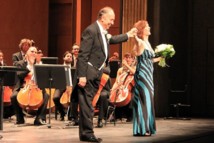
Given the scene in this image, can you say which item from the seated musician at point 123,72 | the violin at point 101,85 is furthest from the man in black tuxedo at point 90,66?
the seated musician at point 123,72

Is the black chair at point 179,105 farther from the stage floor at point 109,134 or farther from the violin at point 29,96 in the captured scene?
the violin at point 29,96

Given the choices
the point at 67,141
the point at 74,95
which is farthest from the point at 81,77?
the point at 67,141

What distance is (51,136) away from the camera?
7.30 meters

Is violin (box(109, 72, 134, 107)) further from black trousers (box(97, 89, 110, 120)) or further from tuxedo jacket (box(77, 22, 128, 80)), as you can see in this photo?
tuxedo jacket (box(77, 22, 128, 80))

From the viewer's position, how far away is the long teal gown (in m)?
7.35

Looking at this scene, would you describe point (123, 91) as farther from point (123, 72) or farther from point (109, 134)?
point (109, 134)

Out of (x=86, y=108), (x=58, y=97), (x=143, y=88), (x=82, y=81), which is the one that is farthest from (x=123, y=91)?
(x=82, y=81)

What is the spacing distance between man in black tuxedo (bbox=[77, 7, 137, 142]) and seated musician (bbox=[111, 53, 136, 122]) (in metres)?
3.07

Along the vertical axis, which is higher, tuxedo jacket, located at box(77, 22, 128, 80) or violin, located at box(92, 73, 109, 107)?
tuxedo jacket, located at box(77, 22, 128, 80)

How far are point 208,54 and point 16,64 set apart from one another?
17.9 feet

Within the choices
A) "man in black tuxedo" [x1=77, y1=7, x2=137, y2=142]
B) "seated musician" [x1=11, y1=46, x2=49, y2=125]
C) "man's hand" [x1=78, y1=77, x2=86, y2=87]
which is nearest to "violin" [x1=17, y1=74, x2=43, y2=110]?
"seated musician" [x1=11, y1=46, x2=49, y2=125]

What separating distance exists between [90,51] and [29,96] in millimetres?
2683

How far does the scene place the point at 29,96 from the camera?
882 centimetres

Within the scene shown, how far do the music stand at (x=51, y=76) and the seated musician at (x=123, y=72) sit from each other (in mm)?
1401
